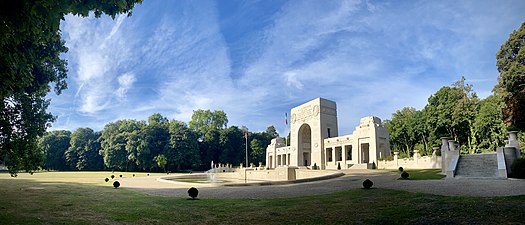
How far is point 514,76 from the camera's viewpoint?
29.1m

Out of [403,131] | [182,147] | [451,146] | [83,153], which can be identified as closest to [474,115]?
[403,131]

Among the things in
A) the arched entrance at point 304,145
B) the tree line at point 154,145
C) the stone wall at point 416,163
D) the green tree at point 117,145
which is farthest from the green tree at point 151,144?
the stone wall at point 416,163

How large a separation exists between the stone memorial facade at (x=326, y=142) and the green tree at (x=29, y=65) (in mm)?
34362

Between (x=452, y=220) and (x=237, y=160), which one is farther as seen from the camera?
(x=237, y=160)

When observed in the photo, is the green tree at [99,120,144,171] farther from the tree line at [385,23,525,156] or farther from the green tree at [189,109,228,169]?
the tree line at [385,23,525,156]

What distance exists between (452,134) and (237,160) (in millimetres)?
43879

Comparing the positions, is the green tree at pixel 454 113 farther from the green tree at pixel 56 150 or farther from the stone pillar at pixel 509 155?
the green tree at pixel 56 150

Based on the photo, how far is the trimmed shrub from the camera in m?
17.0

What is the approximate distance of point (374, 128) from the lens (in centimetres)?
4378

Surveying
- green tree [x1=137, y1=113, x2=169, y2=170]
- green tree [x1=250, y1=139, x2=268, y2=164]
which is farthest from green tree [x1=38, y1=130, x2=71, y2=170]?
green tree [x1=250, y1=139, x2=268, y2=164]

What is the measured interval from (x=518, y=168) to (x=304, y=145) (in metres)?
42.9

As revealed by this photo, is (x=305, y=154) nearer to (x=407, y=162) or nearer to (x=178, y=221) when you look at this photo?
(x=407, y=162)

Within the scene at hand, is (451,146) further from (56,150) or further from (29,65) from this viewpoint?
(56,150)

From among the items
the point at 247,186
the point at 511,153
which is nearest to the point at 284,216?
the point at 247,186
